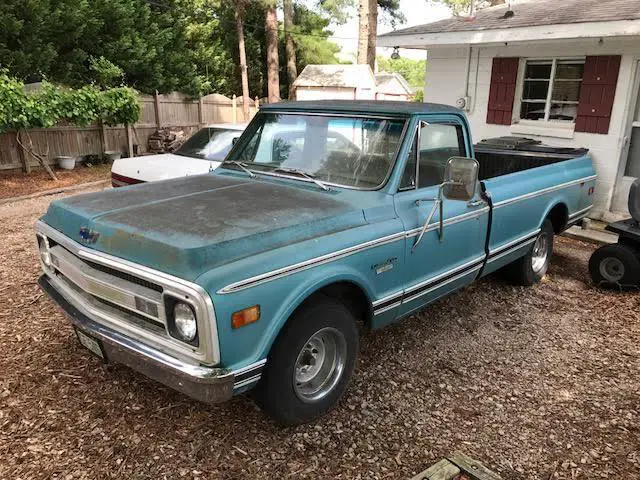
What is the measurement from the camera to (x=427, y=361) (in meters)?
4.15

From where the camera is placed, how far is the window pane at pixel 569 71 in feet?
26.5

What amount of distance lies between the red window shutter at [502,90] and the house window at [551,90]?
219 millimetres

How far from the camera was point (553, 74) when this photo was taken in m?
8.31

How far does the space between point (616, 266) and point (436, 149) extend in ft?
9.56

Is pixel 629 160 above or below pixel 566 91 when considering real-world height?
below

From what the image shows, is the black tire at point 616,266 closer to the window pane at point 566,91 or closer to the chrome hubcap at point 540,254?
the chrome hubcap at point 540,254

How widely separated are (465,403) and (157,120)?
52.6ft

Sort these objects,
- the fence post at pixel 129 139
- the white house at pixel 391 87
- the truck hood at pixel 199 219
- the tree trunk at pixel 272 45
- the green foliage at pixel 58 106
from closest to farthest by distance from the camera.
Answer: the truck hood at pixel 199 219 → the green foliage at pixel 58 106 → the fence post at pixel 129 139 → the tree trunk at pixel 272 45 → the white house at pixel 391 87

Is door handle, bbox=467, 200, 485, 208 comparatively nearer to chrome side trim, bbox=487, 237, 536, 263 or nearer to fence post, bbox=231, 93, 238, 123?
chrome side trim, bbox=487, 237, 536, 263

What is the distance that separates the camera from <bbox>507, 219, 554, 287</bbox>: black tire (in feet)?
18.3

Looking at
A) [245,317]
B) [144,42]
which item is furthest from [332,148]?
[144,42]

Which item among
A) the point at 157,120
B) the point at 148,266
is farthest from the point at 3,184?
the point at 148,266

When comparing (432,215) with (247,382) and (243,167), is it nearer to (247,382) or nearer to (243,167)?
(243,167)

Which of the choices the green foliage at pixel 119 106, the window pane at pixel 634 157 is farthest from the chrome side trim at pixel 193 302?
the green foliage at pixel 119 106
